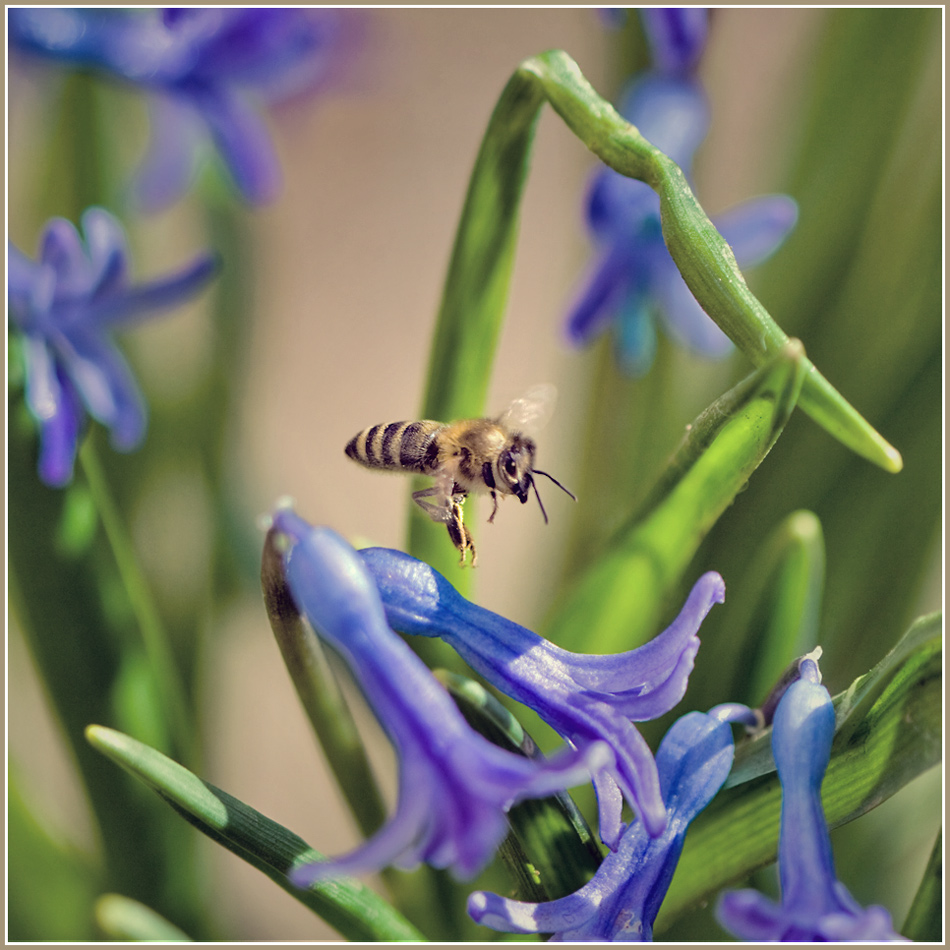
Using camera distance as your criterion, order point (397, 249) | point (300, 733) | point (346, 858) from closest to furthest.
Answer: point (346, 858) → point (300, 733) → point (397, 249)

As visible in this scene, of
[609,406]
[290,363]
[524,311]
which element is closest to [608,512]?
[609,406]

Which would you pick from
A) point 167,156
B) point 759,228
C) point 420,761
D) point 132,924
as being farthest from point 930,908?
point 167,156

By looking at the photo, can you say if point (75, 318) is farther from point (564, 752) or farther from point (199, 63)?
point (564, 752)

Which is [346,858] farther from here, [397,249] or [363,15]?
[397,249]

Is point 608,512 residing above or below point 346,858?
above

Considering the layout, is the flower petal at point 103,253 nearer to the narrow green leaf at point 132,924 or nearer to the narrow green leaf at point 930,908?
the narrow green leaf at point 132,924

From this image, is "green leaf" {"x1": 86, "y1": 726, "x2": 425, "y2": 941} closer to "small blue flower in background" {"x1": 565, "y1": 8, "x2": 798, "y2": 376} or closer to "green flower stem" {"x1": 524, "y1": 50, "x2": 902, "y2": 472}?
"green flower stem" {"x1": 524, "y1": 50, "x2": 902, "y2": 472}

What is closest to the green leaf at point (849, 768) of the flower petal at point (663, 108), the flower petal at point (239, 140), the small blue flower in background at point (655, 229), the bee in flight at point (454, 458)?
the bee in flight at point (454, 458)

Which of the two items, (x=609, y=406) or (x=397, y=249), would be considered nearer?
(x=609, y=406)
